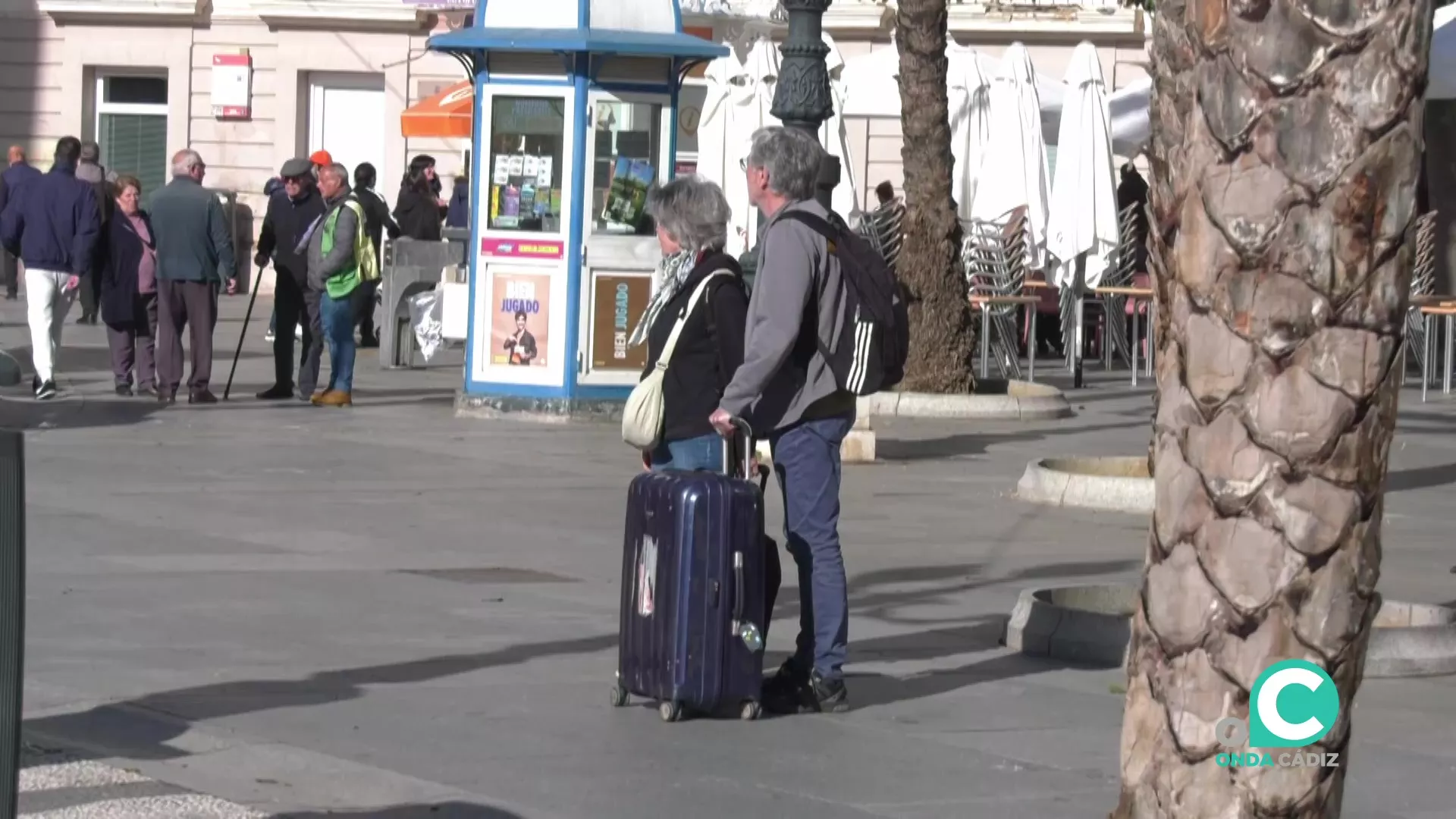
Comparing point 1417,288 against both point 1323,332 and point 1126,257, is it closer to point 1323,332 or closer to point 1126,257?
point 1126,257

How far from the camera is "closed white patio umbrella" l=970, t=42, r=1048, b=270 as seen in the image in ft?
77.1

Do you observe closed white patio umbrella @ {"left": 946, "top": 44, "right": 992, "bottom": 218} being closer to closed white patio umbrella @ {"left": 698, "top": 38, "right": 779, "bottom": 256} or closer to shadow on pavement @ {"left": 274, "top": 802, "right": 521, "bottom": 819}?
closed white patio umbrella @ {"left": 698, "top": 38, "right": 779, "bottom": 256}

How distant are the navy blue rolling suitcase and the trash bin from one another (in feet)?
7.92

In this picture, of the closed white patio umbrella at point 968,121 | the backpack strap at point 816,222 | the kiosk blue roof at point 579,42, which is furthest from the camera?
the closed white patio umbrella at point 968,121

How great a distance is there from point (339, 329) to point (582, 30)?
110 inches

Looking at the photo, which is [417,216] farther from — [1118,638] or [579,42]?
[1118,638]

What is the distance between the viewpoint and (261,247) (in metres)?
18.0

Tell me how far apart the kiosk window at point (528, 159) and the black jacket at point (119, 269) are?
2612 mm

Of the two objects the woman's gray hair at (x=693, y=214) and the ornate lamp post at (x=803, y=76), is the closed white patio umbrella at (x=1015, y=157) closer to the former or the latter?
the ornate lamp post at (x=803, y=76)

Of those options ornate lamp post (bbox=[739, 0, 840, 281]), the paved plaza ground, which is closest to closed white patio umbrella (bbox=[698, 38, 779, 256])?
the paved plaza ground

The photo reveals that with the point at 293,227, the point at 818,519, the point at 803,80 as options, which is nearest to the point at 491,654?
the point at 818,519

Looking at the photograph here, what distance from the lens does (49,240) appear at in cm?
1680

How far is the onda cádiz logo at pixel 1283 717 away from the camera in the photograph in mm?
2996

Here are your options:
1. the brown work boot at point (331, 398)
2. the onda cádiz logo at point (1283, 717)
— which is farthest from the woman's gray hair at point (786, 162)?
the brown work boot at point (331, 398)
